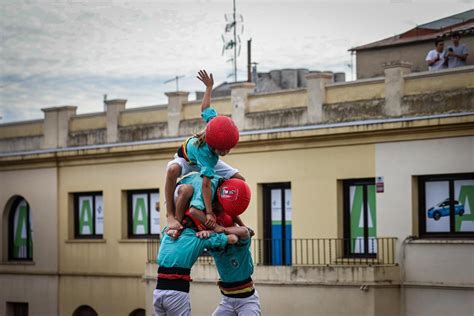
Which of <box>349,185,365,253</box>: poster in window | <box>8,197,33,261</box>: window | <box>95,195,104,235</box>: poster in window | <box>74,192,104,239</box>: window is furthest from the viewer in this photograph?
<box>8,197,33,261</box>: window

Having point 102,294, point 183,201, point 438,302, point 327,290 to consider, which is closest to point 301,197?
point 327,290

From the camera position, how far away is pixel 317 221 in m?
34.5

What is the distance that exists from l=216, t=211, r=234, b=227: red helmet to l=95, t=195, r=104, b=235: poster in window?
2802cm

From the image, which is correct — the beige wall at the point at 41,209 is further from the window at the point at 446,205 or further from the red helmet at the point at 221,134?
the red helmet at the point at 221,134

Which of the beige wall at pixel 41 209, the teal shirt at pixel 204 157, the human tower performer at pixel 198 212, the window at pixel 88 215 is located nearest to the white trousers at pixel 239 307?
the human tower performer at pixel 198 212

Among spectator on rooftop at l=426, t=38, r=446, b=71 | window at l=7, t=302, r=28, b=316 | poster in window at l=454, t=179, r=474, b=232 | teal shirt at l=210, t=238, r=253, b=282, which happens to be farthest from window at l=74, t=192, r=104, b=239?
teal shirt at l=210, t=238, r=253, b=282

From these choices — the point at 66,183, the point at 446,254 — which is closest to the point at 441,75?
the point at 446,254

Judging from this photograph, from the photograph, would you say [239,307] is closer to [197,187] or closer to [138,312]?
[197,187]

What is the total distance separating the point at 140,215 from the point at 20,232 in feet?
19.9

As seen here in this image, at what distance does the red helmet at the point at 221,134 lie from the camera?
1357 cm

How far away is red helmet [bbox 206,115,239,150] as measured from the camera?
13570 mm

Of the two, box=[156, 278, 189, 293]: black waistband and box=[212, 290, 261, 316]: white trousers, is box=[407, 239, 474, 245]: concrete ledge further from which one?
box=[156, 278, 189, 293]: black waistband

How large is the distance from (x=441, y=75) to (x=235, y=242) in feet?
59.9

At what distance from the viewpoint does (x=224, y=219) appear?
45.7ft
